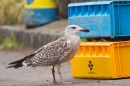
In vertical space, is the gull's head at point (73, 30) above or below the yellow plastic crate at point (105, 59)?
above

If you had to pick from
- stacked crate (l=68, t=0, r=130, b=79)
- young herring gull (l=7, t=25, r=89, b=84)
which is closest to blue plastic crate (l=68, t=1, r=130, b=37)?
stacked crate (l=68, t=0, r=130, b=79)

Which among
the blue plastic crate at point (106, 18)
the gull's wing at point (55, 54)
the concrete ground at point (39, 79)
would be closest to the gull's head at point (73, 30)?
the gull's wing at point (55, 54)

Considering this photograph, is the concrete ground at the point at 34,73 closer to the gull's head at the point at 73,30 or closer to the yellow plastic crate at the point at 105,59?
the yellow plastic crate at the point at 105,59

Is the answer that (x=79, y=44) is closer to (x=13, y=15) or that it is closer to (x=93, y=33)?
(x=93, y=33)

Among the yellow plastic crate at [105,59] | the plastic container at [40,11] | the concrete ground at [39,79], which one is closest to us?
the concrete ground at [39,79]

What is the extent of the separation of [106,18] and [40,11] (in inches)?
242

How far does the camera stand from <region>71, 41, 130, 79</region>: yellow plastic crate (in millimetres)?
8883

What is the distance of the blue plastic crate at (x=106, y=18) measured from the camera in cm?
891

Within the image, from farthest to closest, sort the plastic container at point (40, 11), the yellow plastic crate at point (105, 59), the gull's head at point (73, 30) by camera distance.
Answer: the plastic container at point (40, 11) < the yellow plastic crate at point (105, 59) < the gull's head at point (73, 30)

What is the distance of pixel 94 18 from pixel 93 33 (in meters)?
0.25

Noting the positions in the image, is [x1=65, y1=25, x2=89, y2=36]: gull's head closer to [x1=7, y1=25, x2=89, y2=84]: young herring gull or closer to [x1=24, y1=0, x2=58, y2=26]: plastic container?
[x1=7, y1=25, x2=89, y2=84]: young herring gull

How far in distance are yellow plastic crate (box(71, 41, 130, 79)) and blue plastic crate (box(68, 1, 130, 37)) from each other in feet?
0.59

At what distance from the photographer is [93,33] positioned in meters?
→ 9.16

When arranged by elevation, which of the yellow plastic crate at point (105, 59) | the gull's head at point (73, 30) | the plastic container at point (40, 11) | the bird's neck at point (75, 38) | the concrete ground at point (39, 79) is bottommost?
the concrete ground at point (39, 79)
